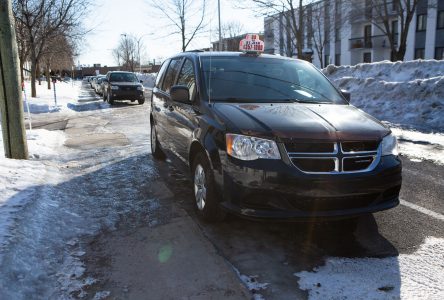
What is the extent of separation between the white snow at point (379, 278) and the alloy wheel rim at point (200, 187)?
1.35m

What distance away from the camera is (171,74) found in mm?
6250

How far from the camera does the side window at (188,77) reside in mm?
4892

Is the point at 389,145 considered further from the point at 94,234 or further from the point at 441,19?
the point at 441,19

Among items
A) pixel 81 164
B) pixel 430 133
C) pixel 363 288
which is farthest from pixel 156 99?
pixel 430 133

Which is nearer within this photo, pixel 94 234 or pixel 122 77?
pixel 94 234

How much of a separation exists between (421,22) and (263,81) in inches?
1496

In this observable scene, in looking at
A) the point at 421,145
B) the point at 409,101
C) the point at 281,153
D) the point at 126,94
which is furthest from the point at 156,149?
the point at 126,94

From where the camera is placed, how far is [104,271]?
134 inches

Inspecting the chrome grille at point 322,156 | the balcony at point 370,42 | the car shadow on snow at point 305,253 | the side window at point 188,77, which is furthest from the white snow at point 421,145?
the balcony at point 370,42

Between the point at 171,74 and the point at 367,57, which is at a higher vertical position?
the point at 367,57

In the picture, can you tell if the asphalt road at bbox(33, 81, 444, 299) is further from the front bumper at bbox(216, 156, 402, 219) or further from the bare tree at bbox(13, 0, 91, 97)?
the bare tree at bbox(13, 0, 91, 97)


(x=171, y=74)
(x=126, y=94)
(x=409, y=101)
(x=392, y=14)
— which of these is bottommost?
(x=409, y=101)

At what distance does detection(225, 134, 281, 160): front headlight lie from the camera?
11.7ft

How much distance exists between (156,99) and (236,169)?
370cm
